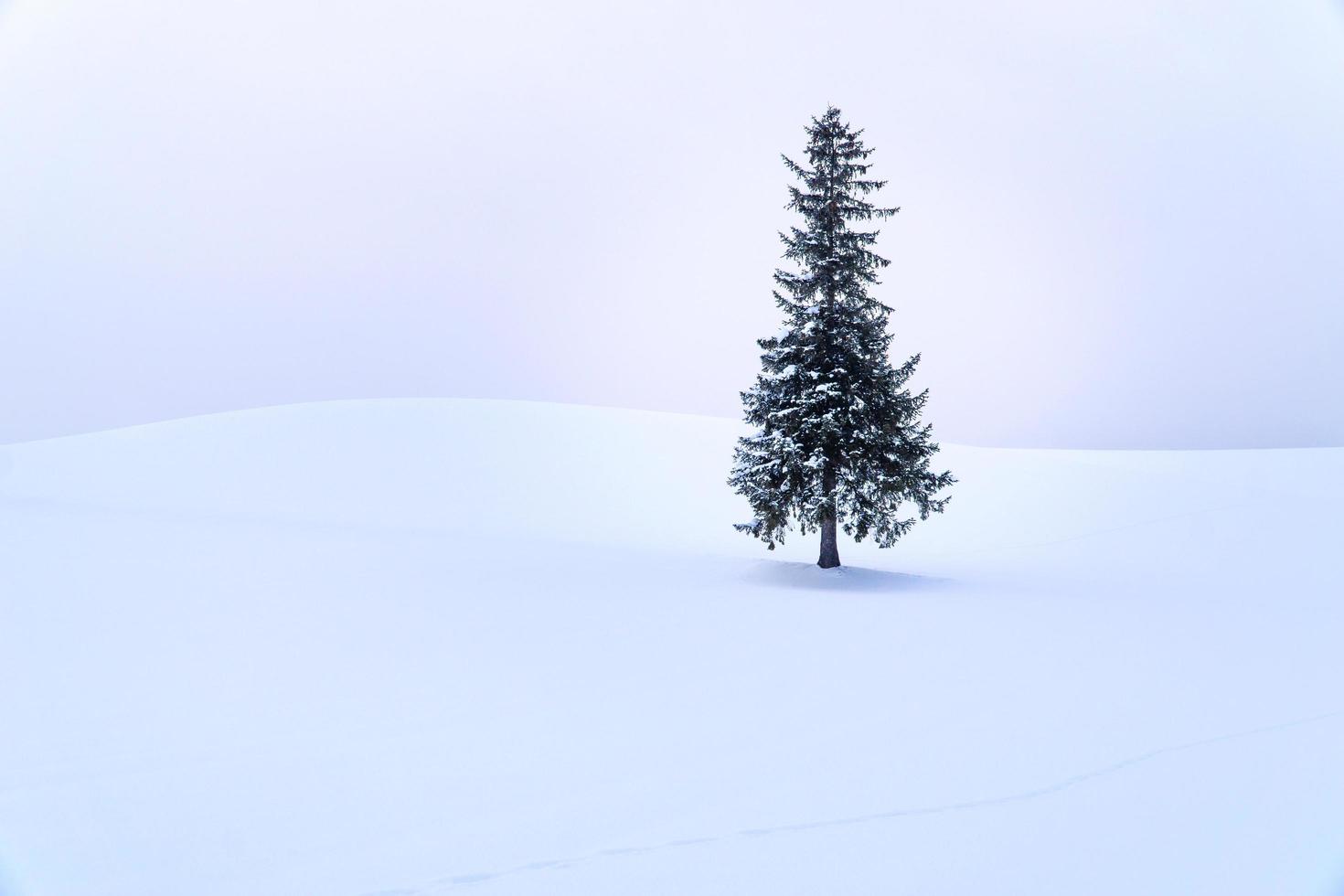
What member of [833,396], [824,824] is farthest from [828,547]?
[824,824]

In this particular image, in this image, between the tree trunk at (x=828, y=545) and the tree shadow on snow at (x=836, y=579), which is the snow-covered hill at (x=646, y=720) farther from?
the tree trunk at (x=828, y=545)

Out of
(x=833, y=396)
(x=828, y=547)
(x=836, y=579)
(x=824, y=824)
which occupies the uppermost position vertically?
(x=833, y=396)

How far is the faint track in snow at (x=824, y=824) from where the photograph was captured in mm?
4656

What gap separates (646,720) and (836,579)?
9.64 meters

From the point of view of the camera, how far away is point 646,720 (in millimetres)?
7465

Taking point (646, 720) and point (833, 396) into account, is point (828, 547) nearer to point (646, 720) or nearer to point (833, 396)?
point (833, 396)

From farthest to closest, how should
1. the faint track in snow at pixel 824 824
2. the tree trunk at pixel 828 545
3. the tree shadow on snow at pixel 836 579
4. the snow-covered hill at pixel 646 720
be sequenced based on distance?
the tree trunk at pixel 828 545 < the tree shadow on snow at pixel 836 579 < the snow-covered hill at pixel 646 720 < the faint track in snow at pixel 824 824

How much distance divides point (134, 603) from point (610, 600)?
7712 millimetres

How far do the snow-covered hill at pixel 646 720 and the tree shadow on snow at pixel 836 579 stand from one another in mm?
137

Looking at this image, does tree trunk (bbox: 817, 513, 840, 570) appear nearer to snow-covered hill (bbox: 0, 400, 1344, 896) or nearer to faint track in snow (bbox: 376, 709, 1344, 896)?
snow-covered hill (bbox: 0, 400, 1344, 896)

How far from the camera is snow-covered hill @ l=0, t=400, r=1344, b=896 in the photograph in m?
4.96

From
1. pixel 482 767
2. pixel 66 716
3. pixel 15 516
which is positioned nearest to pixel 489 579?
pixel 66 716

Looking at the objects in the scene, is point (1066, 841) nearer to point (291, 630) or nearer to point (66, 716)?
point (66, 716)

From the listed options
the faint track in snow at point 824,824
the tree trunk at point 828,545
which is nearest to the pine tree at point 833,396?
the tree trunk at point 828,545
